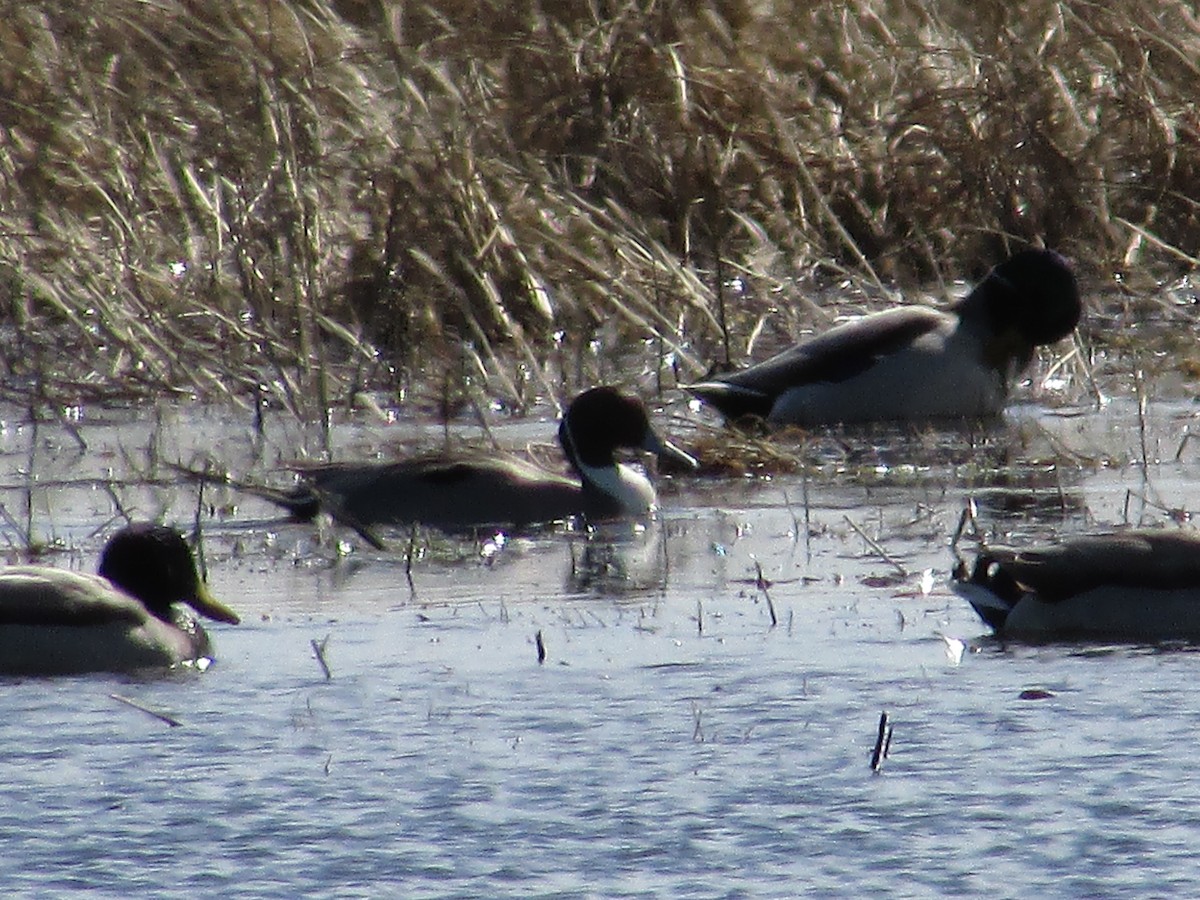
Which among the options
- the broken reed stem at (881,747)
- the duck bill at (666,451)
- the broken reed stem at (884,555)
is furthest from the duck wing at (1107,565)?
the duck bill at (666,451)

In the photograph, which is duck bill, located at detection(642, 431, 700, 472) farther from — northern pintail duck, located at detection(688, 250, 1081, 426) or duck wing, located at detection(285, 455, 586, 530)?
northern pintail duck, located at detection(688, 250, 1081, 426)

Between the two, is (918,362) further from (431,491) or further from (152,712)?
(152,712)

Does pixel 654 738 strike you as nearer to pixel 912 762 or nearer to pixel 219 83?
pixel 912 762

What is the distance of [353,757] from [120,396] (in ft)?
18.6

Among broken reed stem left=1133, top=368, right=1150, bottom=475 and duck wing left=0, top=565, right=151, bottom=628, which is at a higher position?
broken reed stem left=1133, top=368, right=1150, bottom=475

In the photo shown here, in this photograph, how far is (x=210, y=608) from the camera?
7680mm

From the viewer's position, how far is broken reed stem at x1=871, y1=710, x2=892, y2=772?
6012mm

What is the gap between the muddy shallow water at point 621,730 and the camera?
545 cm

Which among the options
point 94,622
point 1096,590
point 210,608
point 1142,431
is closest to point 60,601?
point 94,622

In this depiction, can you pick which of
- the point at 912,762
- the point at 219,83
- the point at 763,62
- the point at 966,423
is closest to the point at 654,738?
the point at 912,762

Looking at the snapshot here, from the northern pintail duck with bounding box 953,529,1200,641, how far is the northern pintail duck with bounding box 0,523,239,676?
2.07m

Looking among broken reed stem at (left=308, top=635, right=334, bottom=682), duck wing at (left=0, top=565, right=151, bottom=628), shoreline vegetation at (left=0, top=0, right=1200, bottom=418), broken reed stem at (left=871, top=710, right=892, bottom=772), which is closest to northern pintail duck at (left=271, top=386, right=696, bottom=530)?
shoreline vegetation at (left=0, top=0, right=1200, bottom=418)

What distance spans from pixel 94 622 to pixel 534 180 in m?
5.43

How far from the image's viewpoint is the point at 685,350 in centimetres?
1230
